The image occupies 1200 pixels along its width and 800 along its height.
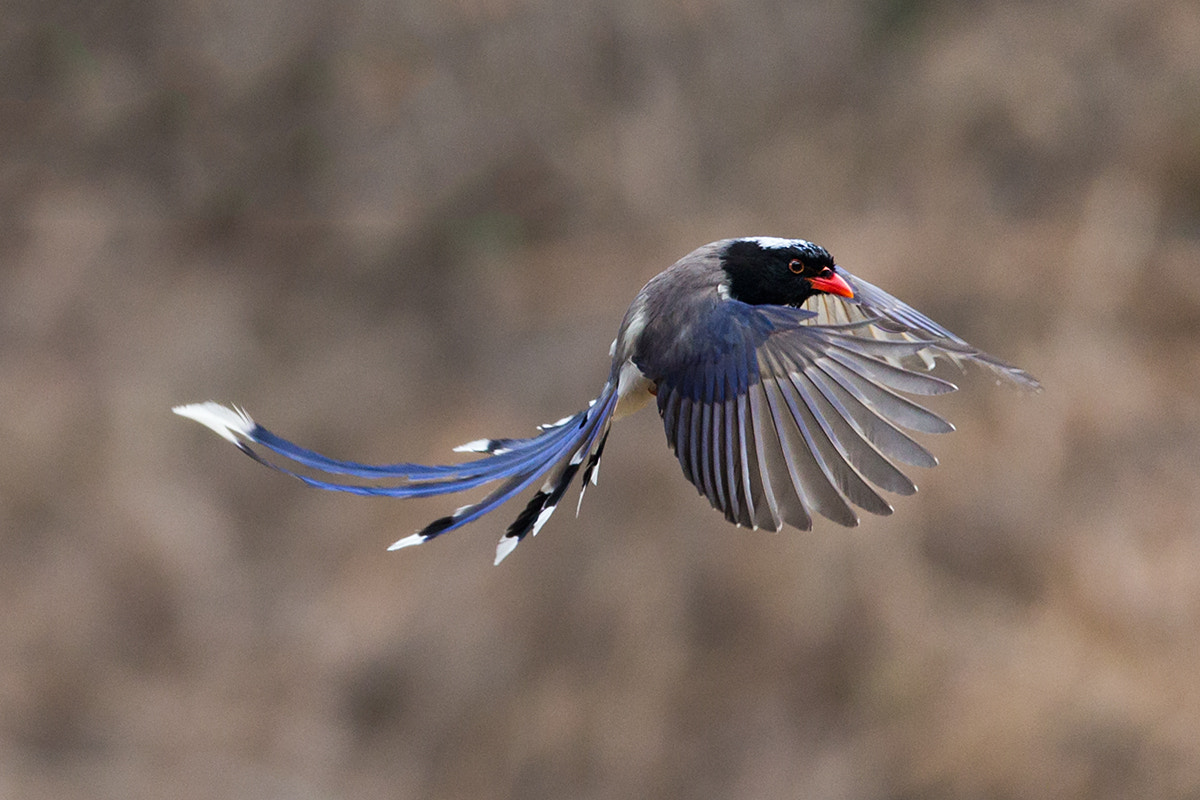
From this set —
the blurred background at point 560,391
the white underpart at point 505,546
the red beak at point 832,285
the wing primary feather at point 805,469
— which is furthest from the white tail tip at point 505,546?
the blurred background at point 560,391

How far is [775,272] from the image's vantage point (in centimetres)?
192

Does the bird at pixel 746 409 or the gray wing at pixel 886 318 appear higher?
the gray wing at pixel 886 318

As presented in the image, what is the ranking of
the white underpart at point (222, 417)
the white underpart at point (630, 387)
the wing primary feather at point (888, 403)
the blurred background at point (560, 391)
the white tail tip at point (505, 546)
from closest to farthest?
the wing primary feather at point (888, 403) → the white tail tip at point (505, 546) → the white underpart at point (222, 417) → the white underpart at point (630, 387) → the blurred background at point (560, 391)

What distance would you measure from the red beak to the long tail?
316 mm

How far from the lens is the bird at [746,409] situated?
1548 mm

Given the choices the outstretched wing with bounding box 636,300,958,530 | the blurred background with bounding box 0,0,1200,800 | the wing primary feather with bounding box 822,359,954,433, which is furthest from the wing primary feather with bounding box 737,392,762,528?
the blurred background with bounding box 0,0,1200,800

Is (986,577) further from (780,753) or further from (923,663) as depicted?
(780,753)

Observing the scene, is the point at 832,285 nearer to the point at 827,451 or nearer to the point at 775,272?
the point at 775,272

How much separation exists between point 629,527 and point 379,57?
2.55m

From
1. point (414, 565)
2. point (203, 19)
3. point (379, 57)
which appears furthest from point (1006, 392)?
point (203, 19)

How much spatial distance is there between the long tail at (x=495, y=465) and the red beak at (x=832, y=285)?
0.32 metres

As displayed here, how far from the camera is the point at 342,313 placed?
7020 millimetres

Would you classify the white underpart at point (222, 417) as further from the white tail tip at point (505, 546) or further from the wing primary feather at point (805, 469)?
the wing primary feather at point (805, 469)

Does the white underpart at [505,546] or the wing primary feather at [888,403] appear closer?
the wing primary feather at [888,403]
